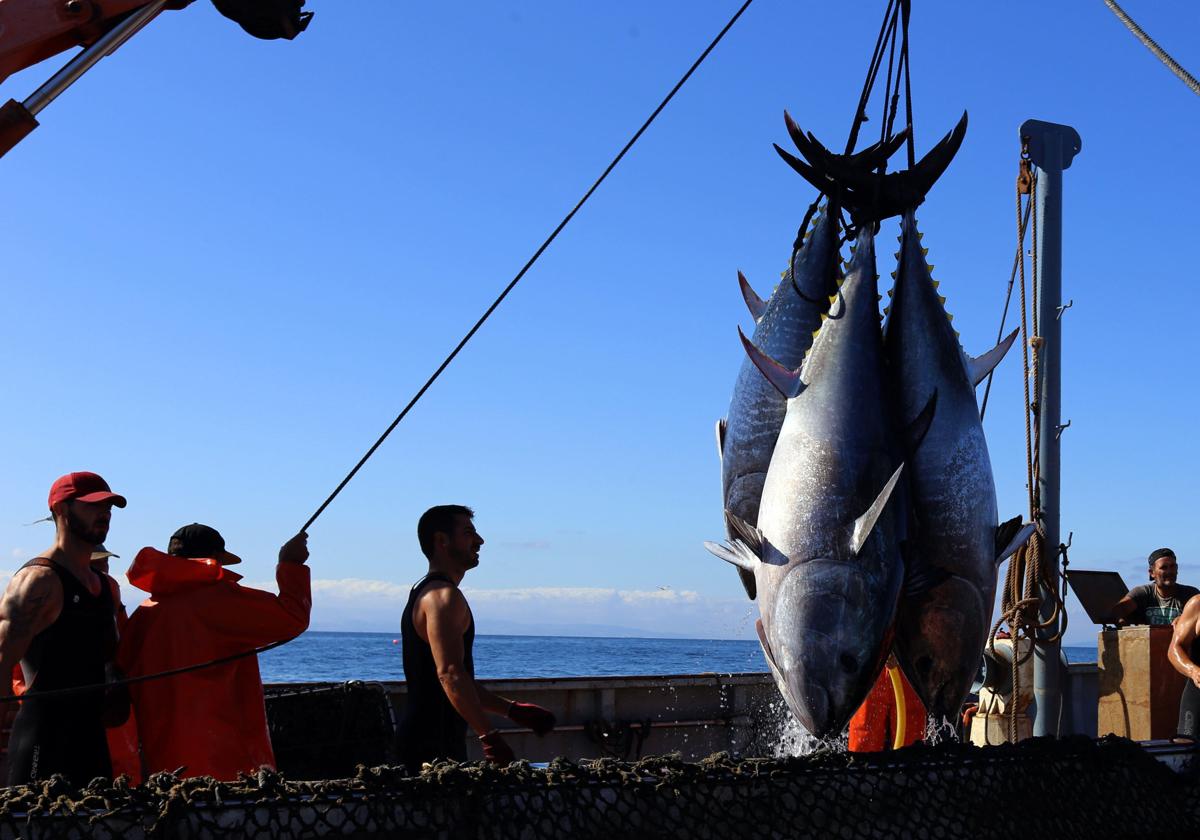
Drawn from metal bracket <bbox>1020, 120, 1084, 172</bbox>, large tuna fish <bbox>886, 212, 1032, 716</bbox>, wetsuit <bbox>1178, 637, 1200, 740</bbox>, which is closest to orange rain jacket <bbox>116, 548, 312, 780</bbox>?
large tuna fish <bbox>886, 212, 1032, 716</bbox>

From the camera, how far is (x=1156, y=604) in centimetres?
675

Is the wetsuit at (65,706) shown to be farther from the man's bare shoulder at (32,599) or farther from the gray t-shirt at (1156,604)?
the gray t-shirt at (1156,604)

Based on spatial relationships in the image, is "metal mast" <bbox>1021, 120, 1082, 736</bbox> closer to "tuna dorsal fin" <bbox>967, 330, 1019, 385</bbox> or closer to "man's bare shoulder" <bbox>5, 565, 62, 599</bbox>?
"tuna dorsal fin" <bbox>967, 330, 1019, 385</bbox>

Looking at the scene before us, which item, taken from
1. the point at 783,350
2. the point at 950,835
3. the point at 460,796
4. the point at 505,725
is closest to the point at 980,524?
the point at 783,350

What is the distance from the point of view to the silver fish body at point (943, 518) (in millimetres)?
3564

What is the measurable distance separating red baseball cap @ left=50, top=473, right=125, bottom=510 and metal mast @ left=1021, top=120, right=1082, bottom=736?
13.4ft

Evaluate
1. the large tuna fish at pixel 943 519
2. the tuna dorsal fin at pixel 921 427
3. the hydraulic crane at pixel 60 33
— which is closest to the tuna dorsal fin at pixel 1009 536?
the large tuna fish at pixel 943 519

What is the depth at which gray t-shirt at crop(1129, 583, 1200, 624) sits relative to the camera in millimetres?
6645

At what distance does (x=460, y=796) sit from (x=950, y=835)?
1.03 meters

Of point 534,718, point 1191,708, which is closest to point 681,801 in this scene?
point 534,718

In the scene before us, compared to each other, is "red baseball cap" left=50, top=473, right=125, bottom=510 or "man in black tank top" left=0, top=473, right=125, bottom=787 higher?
"red baseball cap" left=50, top=473, right=125, bottom=510

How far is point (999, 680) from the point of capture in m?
6.14

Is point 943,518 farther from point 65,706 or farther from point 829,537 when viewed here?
point 65,706

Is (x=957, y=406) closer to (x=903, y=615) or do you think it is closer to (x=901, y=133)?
(x=903, y=615)
